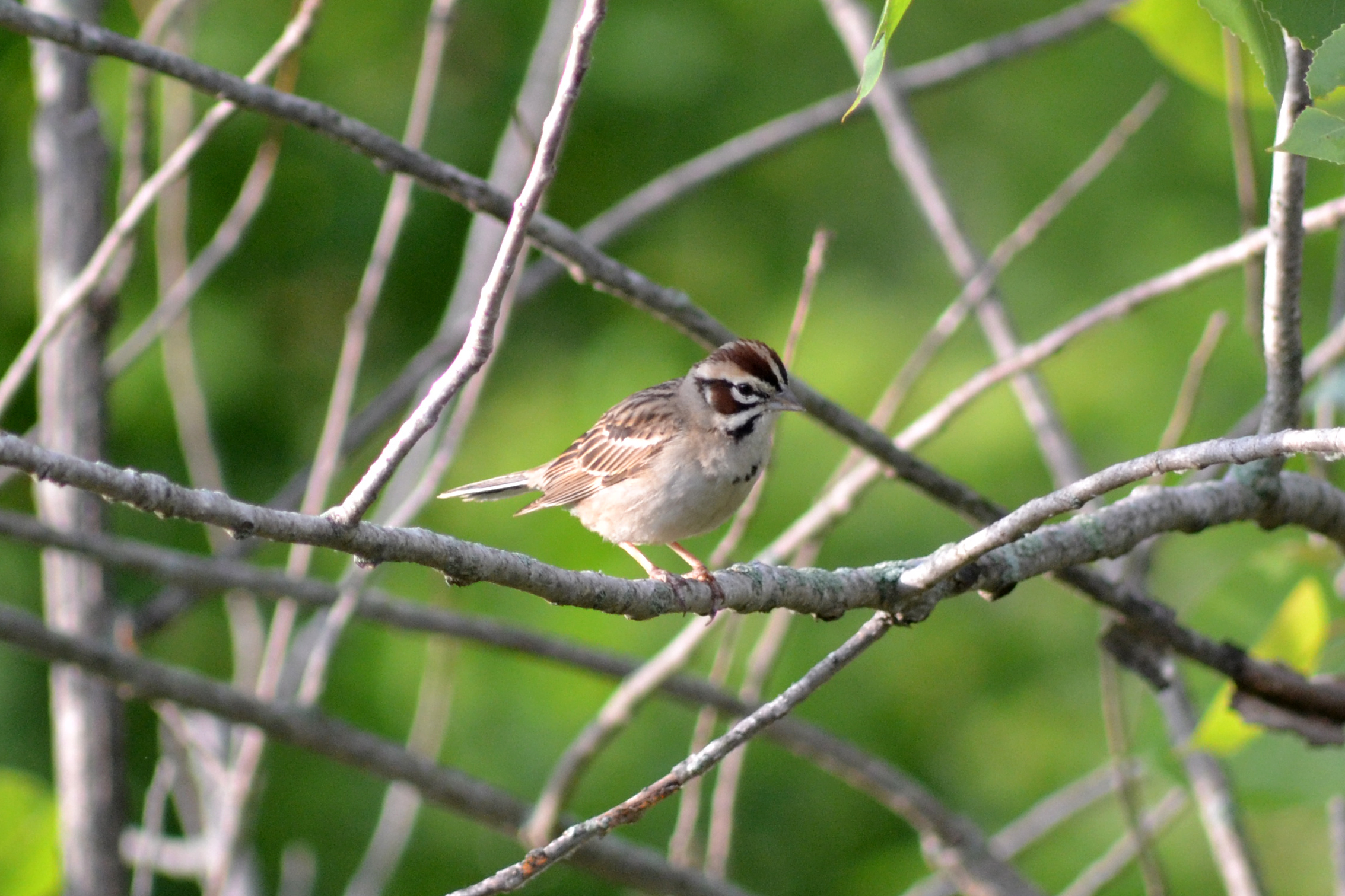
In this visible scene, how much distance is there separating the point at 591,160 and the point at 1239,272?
2930 mm

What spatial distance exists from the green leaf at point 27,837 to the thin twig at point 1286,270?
290 centimetres

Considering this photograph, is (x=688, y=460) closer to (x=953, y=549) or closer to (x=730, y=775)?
(x=730, y=775)

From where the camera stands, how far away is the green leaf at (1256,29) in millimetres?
1695

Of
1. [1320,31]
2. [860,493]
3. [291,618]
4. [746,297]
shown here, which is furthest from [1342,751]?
[746,297]

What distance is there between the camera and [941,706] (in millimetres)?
5848

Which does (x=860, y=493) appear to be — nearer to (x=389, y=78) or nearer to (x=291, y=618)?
(x=291, y=618)

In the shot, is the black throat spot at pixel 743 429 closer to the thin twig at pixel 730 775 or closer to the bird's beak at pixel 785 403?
the bird's beak at pixel 785 403

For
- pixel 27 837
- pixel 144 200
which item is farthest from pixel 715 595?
pixel 27 837

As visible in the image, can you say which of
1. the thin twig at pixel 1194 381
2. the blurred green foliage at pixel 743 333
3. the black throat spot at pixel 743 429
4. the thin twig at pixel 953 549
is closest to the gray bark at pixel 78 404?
the blurred green foliage at pixel 743 333

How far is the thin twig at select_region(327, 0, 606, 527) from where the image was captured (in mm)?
1667

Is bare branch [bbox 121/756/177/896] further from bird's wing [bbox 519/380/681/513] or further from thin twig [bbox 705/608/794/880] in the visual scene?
thin twig [bbox 705/608/794/880]

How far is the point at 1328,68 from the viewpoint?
145 centimetres

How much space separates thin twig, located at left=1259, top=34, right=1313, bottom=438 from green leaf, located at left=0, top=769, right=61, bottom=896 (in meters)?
2.90

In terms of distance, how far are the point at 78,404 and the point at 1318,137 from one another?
3.45 m
